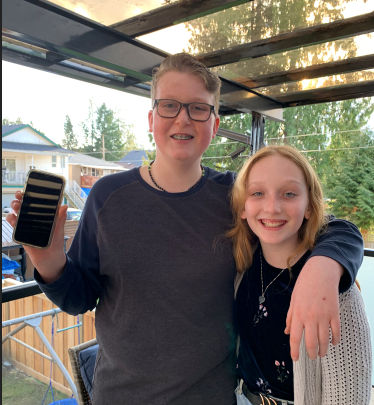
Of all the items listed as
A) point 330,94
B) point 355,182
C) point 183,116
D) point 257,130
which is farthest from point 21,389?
point 355,182

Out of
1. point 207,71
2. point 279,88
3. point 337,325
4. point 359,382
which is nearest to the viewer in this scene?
point 337,325

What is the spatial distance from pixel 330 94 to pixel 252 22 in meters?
1.55

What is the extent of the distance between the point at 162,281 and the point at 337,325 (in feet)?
1.64

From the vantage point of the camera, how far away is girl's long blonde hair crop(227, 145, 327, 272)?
1.14 metres

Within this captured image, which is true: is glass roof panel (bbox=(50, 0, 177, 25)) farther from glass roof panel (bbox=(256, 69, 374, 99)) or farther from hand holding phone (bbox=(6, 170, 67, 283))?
glass roof panel (bbox=(256, 69, 374, 99))

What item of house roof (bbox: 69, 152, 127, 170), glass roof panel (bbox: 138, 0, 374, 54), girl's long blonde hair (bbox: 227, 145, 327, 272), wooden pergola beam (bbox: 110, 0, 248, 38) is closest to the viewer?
girl's long blonde hair (bbox: 227, 145, 327, 272)

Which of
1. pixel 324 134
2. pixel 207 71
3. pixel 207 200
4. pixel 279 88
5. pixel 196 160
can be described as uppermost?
pixel 324 134

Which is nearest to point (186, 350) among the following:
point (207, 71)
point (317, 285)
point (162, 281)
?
point (162, 281)

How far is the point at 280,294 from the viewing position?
A: 43.7 inches

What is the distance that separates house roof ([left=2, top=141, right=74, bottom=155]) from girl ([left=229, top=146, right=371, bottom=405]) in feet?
3.41

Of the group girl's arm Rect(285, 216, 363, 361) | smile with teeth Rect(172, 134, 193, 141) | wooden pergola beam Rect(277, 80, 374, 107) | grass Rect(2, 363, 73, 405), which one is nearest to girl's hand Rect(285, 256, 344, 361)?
girl's arm Rect(285, 216, 363, 361)

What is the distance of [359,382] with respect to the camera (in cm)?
94

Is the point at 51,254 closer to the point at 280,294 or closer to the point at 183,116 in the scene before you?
the point at 183,116

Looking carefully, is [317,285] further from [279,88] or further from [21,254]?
→ [279,88]
